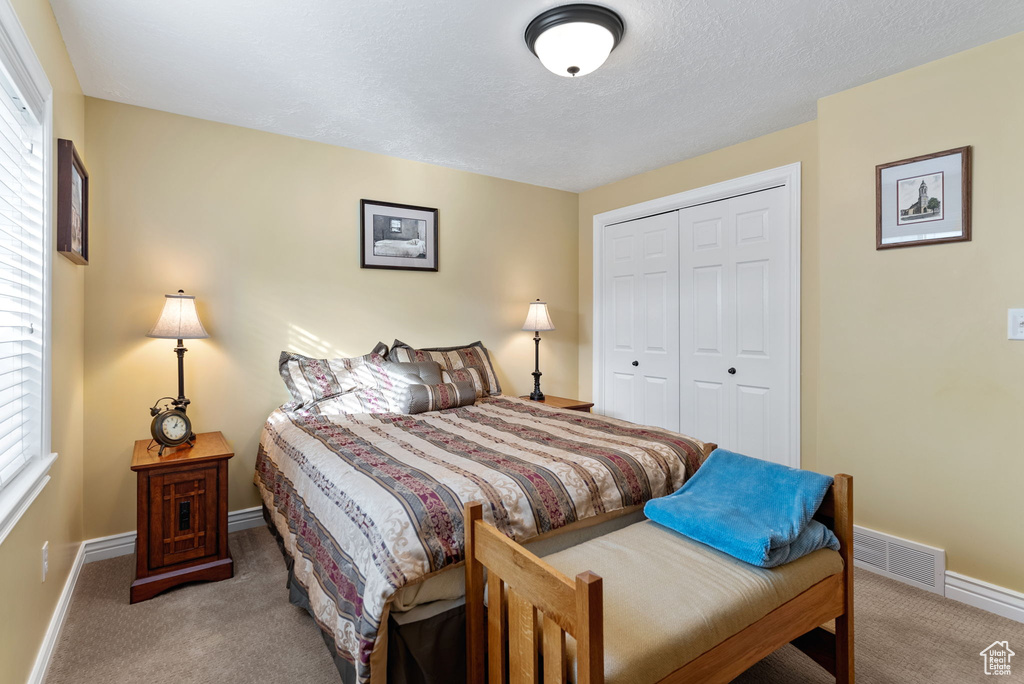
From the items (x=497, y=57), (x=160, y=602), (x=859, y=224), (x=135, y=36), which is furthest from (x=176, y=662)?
(x=859, y=224)

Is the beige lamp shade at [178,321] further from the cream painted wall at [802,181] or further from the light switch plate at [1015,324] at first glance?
the light switch plate at [1015,324]

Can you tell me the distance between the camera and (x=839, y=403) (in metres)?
2.66

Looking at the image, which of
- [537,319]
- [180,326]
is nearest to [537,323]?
[537,319]

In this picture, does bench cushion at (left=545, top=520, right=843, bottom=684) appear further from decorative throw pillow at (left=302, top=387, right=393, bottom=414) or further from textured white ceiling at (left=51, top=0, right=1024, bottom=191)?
textured white ceiling at (left=51, top=0, right=1024, bottom=191)

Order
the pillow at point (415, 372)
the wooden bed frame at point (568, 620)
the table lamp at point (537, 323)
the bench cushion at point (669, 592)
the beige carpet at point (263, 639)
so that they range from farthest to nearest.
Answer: the table lamp at point (537, 323), the pillow at point (415, 372), the beige carpet at point (263, 639), the bench cushion at point (669, 592), the wooden bed frame at point (568, 620)

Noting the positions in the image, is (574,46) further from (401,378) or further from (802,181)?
(401,378)

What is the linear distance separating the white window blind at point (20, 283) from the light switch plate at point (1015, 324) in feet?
11.8

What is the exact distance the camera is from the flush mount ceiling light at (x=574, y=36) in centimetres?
188

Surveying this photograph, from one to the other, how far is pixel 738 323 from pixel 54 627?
374 cm

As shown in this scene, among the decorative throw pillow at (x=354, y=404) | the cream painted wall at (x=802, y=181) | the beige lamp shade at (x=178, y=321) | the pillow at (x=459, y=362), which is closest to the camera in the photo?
the beige lamp shade at (x=178, y=321)

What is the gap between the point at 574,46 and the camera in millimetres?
1969

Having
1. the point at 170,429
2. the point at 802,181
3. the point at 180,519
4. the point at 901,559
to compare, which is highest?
the point at 802,181

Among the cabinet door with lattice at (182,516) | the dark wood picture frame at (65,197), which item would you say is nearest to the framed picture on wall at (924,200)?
the cabinet door with lattice at (182,516)

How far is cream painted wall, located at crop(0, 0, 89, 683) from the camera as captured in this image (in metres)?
1.43
